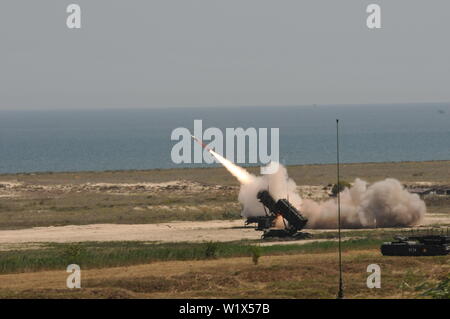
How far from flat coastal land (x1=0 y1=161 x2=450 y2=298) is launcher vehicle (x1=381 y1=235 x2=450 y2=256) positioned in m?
1.13

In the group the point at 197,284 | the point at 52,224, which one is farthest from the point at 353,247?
the point at 52,224

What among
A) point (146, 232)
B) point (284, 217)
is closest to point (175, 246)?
point (284, 217)

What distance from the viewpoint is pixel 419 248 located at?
66.2 meters

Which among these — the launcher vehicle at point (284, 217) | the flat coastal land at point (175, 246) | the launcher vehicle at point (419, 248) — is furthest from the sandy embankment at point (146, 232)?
the launcher vehicle at point (419, 248)

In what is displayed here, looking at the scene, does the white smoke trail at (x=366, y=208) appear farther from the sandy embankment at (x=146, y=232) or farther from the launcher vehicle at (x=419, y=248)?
the launcher vehicle at (x=419, y=248)

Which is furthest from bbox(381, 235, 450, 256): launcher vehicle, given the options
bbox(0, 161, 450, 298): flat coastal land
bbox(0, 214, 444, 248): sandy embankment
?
bbox(0, 214, 444, 248): sandy embankment

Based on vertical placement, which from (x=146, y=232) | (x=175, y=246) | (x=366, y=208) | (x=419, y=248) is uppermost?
(x=366, y=208)

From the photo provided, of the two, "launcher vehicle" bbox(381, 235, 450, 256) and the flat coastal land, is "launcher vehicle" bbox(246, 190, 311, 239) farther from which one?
"launcher vehicle" bbox(381, 235, 450, 256)

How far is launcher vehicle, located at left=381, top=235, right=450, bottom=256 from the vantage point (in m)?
66.1

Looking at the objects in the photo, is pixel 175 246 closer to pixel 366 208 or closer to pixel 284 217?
pixel 284 217

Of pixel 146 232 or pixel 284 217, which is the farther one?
pixel 146 232

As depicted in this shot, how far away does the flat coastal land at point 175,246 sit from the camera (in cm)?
5656

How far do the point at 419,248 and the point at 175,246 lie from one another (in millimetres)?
17227

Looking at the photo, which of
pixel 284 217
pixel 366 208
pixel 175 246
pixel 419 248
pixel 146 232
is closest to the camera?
pixel 419 248
